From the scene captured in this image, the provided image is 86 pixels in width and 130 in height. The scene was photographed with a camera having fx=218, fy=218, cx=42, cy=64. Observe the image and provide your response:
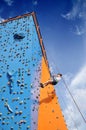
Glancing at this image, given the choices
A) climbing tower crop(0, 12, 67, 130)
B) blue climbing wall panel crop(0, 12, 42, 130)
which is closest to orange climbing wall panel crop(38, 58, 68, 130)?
climbing tower crop(0, 12, 67, 130)

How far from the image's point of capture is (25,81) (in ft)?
37.5

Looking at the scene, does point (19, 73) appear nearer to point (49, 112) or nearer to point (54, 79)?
point (54, 79)

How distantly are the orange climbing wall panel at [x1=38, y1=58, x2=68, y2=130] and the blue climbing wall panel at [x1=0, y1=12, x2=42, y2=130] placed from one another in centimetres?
29

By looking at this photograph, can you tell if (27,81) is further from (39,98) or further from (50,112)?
(50,112)

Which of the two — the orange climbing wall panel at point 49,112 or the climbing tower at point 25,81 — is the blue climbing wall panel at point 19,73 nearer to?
the climbing tower at point 25,81

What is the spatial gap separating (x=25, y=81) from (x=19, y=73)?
2.10 feet

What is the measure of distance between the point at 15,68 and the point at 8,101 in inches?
76.7

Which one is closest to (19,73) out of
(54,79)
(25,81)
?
(25,81)

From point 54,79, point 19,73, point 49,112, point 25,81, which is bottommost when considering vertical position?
point 49,112

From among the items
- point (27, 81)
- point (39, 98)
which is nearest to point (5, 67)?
point (27, 81)

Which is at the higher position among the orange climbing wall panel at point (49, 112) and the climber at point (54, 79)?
the climber at point (54, 79)

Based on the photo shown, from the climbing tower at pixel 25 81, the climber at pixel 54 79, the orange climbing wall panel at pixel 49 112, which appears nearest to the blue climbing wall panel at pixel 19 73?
the climbing tower at pixel 25 81

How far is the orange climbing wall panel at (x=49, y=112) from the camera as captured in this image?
1054cm

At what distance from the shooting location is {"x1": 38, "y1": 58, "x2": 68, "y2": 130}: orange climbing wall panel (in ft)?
34.6
